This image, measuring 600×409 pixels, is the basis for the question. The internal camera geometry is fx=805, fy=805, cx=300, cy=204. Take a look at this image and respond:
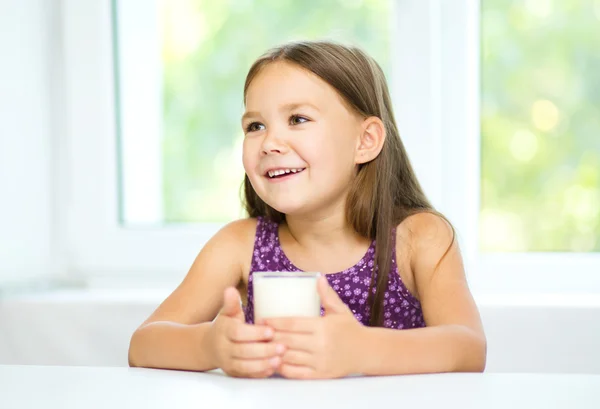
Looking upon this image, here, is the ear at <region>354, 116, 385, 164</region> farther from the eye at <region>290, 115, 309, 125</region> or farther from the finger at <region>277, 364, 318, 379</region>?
the finger at <region>277, 364, 318, 379</region>

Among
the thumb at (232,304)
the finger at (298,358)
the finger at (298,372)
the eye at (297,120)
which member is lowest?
the finger at (298,372)

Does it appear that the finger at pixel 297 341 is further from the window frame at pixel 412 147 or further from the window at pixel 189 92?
the window at pixel 189 92

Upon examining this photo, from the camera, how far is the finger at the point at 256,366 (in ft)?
2.95

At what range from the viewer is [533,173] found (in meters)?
1.91

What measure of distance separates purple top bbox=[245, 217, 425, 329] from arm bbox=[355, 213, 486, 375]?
0.16 feet

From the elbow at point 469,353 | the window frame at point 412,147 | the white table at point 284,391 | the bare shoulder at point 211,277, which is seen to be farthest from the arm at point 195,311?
the window frame at point 412,147

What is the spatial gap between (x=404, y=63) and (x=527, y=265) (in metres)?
0.52

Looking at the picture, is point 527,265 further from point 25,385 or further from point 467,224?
point 25,385

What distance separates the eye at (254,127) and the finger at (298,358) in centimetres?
48

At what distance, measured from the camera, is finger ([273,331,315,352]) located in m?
0.90

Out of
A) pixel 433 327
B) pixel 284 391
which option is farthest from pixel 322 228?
pixel 284 391

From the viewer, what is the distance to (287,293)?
91cm

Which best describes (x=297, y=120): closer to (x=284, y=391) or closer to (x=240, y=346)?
(x=240, y=346)

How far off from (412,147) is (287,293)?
952 millimetres
